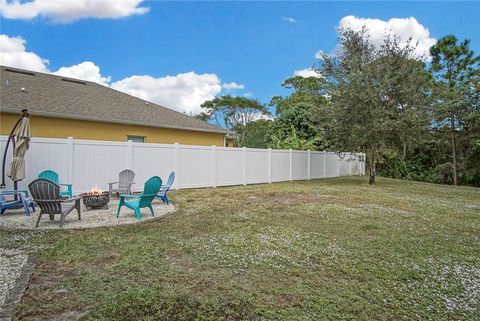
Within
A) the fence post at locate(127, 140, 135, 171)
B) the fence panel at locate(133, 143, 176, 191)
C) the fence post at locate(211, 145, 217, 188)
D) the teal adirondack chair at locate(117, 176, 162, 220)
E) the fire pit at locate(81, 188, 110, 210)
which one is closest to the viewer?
the teal adirondack chair at locate(117, 176, 162, 220)

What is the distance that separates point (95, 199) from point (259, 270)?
5.57 m

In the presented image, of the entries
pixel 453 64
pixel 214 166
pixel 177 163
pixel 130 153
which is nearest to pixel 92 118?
pixel 130 153

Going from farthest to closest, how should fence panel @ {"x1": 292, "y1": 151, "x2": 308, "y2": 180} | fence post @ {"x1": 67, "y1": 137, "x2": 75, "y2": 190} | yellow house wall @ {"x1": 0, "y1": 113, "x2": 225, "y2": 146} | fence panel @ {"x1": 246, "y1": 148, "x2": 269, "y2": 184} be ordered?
fence panel @ {"x1": 292, "y1": 151, "x2": 308, "y2": 180}, fence panel @ {"x1": 246, "y1": 148, "x2": 269, "y2": 184}, yellow house wall @ {"x1": 0, "y1": 113, "x2": 225, "y2": 146}, fence post @ {"x1": 67, "y1": 137, "x2": 75, "y2": 190}

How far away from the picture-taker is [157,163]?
11469mm

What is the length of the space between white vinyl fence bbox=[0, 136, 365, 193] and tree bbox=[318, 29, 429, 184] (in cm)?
366

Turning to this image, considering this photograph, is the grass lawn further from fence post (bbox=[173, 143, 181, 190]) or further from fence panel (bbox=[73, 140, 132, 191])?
fence post (bbox=[173, 143, 181, 190])

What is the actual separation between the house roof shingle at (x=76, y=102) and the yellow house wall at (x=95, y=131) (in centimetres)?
39

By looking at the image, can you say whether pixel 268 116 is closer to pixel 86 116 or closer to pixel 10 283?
pixel 86 116

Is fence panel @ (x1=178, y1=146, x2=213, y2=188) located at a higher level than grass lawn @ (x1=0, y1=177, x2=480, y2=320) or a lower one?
higher

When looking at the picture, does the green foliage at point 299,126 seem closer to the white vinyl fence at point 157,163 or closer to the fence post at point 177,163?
the white vinyl fence at point 157,163

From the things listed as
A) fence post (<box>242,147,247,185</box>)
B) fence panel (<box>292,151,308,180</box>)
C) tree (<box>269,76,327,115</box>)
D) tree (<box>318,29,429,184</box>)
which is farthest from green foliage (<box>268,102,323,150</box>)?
fence post (<box>242,147,247,185</box>)

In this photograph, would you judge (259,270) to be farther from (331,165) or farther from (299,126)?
(299,126)

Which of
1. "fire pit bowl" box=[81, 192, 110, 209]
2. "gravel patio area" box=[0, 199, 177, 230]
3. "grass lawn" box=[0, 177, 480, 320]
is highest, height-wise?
"fire pit bowl" box=[81, 192, 110, 209]

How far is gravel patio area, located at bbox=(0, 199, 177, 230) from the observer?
6071 mm
